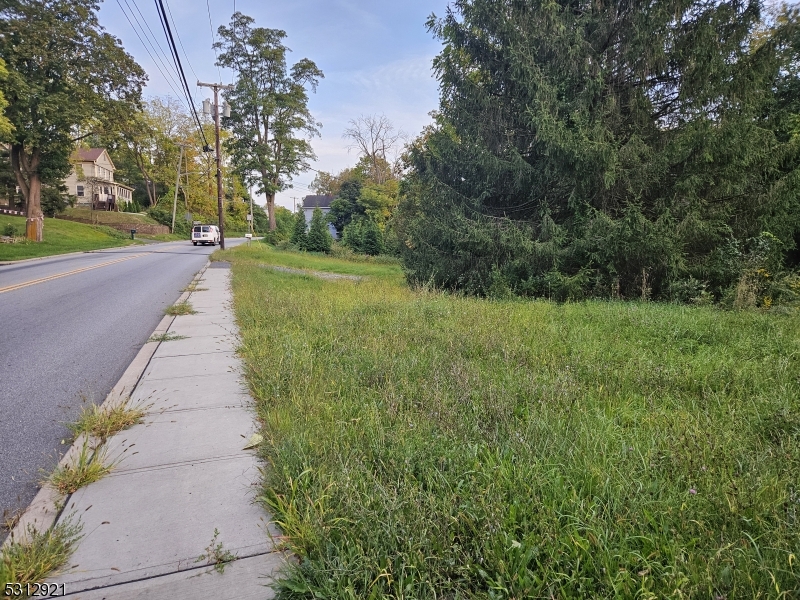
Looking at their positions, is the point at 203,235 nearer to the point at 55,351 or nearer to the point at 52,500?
the point at 55,351

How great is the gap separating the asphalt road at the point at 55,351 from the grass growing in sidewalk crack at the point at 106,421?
14 cm

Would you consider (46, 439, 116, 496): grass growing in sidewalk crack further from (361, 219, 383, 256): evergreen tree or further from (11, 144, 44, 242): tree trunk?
(11, 144, 44, 242): tree trunk

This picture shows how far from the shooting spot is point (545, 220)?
955 centimetres

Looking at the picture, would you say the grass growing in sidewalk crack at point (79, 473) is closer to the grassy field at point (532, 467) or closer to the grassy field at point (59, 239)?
the grassy field at point (532, 467)

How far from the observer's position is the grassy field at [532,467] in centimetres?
173

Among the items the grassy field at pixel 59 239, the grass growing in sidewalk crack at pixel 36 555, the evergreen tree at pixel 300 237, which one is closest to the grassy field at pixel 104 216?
the grassy field at pixel 59 239

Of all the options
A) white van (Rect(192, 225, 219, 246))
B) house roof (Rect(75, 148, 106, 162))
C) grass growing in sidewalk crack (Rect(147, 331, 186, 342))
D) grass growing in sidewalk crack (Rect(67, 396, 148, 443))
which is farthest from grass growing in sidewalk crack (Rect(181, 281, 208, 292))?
house roof (Rect(75, 148, 106, 162))

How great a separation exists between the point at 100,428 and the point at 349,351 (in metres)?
2.34

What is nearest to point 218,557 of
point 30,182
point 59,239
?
point 30,182

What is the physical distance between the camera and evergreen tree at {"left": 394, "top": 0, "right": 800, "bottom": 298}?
8625 mm

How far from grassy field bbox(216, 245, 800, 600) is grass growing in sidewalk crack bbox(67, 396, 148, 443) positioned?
972mm

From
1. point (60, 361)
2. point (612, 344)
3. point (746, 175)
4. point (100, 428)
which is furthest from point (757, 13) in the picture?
point (60, 361)

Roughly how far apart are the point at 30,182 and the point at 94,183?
99.0ft

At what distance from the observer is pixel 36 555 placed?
1903 mm
